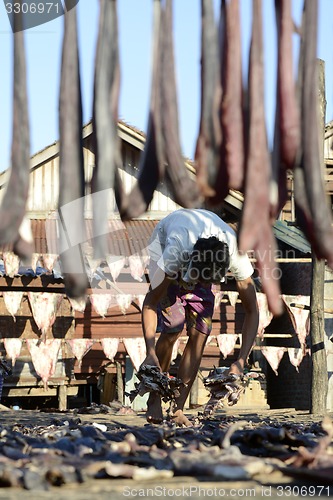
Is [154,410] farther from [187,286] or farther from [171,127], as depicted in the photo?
[171,127]

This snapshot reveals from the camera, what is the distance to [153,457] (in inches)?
146

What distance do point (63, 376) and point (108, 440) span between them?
12254 millimetres

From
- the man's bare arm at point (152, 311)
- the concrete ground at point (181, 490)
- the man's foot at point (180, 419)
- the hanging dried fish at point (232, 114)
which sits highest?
the hanging dried fish at point (232, 114)

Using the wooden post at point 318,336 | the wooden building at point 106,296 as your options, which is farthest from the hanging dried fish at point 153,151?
the wooden building at point 106,296

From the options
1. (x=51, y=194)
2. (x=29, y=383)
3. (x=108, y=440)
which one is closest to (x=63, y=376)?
(x=29, y=383)

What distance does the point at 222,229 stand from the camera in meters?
7.14

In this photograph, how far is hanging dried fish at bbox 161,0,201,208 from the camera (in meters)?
3.20

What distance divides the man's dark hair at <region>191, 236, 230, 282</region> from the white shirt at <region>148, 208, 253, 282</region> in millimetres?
99

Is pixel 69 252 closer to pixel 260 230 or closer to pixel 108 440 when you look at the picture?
pixel 260 230

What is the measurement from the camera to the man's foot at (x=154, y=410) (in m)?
6.97

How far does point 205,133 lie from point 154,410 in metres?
4.22
